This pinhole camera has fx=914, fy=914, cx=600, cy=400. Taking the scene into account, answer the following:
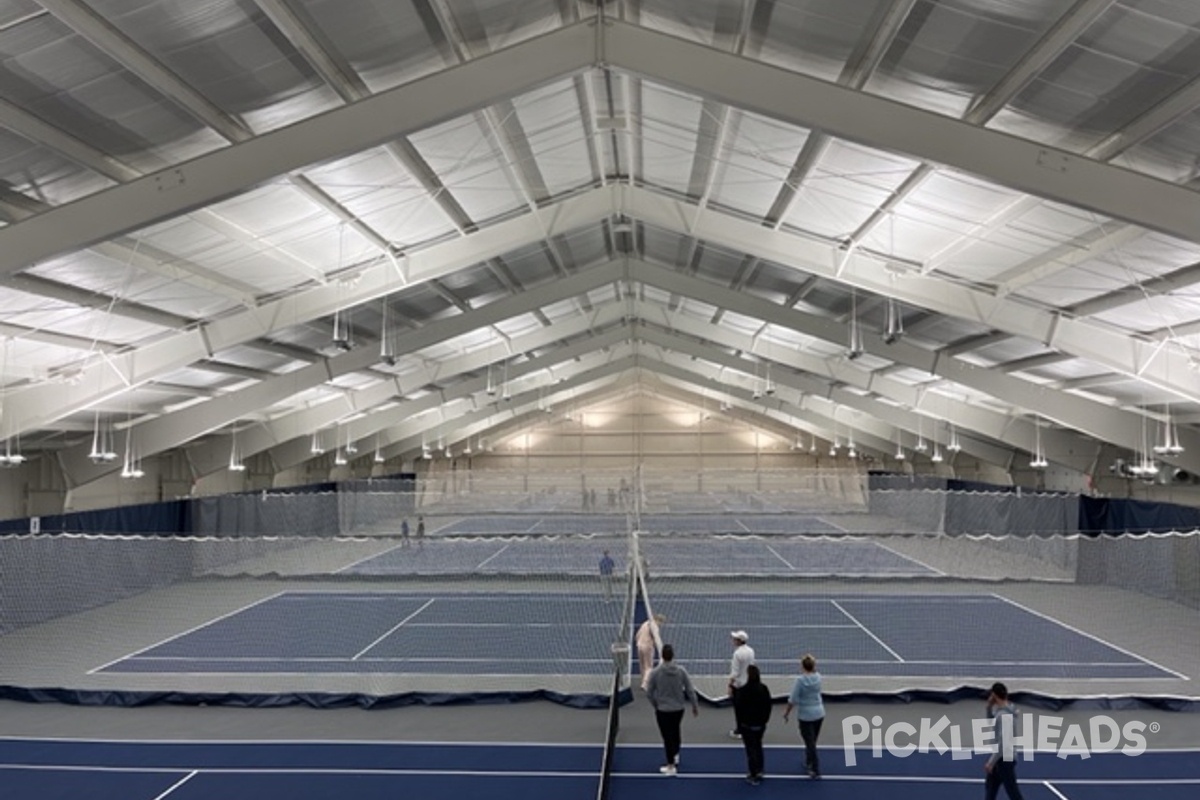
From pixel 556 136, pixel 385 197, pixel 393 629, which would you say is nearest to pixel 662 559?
pixel 393 629

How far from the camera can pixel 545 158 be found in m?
17.6

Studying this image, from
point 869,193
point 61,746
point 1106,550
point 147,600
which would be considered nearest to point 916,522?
point 1106,550

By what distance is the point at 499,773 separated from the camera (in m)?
11.9

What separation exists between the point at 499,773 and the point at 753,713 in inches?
136

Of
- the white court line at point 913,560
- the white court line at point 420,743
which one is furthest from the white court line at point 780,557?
the white court line at point 420,743

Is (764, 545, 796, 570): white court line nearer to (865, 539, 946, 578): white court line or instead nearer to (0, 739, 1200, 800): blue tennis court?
(865, 539, 946, 578): white court line

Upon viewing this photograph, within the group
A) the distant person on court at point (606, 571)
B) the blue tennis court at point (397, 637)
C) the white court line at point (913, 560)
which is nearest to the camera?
the blue tennis court at point (397, 637)

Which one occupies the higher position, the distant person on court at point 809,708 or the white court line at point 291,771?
the distant person on court at point 809,708

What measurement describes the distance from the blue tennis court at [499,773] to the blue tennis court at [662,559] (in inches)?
526

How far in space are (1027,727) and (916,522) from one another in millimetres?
23832

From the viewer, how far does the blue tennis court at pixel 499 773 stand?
11.3 meters

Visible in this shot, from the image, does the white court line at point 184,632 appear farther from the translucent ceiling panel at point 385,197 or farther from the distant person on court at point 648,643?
the distant person on court at point 648,643

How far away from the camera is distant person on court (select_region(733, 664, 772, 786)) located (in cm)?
1105

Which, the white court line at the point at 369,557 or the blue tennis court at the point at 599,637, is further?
the white court line at the point at 369,557
